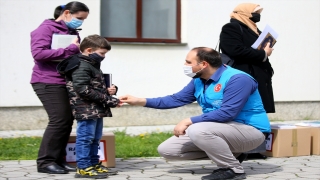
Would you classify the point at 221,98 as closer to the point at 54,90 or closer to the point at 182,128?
the point at 182,128

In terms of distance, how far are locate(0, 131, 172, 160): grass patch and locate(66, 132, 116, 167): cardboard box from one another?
0.79 m

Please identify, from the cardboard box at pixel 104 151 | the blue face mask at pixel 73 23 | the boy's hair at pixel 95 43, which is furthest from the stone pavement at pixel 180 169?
the blue face mask at pixel 73 23

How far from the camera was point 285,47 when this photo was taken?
11.4m

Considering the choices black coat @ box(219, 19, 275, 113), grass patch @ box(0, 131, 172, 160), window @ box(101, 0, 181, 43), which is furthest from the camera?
window @ box(101, 0, 181, 43)

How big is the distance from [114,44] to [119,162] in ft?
11.3

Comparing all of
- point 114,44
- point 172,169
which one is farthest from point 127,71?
point 172,169

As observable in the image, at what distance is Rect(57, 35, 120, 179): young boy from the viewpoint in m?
6.04

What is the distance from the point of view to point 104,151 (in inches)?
269

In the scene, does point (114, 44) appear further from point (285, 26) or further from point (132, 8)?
point (285, 26)

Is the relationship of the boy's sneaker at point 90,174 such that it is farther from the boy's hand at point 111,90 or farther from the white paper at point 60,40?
the white paper at point 60,40

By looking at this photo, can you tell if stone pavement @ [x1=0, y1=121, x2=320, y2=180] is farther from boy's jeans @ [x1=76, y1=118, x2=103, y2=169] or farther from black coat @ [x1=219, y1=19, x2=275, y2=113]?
black coat @ [x1=219, y1=19, x2=275, y2=113]

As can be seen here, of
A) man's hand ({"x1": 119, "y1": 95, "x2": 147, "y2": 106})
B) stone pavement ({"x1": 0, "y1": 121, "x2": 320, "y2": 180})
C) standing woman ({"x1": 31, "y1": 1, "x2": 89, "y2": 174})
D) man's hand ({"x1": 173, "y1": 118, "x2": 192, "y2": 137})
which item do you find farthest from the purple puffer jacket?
man's hand ({"x1": 173, "y1": 118, "x2": 192, "y2": 137})

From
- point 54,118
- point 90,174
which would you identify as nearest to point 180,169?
point 90,174

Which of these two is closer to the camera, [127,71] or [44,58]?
[44,58]
